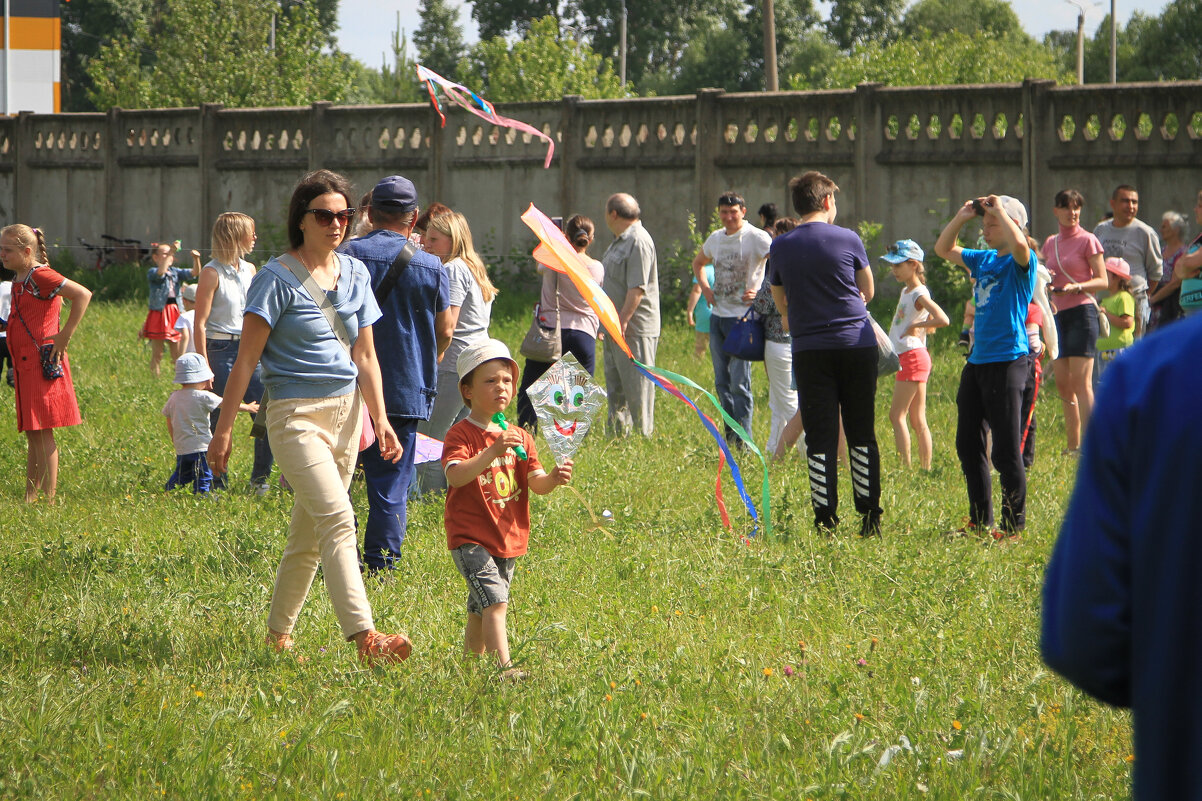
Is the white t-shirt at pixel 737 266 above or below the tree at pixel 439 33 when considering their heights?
below

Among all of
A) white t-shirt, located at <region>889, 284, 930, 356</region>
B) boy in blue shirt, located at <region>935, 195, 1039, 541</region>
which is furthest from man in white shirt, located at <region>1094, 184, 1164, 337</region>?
boy in blue shirt, located at <region>935, 195, 1039, 541</region>

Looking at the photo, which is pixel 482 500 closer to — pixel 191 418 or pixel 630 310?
pixel 191 418

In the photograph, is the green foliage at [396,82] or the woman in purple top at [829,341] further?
the green foliage at [396,82]

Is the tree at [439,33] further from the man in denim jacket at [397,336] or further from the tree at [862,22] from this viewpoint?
the man in denim jacket at [397,336]

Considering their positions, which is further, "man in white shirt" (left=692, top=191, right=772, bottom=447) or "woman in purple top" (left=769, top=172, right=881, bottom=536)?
"man in white shirt" (left=692, top=191, right=772, bottom=447)

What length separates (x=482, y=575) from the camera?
4766mm

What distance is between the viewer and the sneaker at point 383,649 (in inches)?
197

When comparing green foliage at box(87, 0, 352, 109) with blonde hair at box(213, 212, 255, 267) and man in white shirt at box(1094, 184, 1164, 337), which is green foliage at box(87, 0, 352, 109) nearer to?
man in white shirt at box(1094, 184, 1164, 337)

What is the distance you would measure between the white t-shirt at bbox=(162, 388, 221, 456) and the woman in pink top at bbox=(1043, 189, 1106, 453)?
6492mm

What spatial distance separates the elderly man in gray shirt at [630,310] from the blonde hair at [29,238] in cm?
436

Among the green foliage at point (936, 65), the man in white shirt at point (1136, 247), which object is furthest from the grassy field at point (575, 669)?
the green foliage at point (936, 65)

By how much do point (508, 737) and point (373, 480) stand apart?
87.8 inches

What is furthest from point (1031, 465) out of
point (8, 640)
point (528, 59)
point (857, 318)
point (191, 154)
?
point (528, 59)

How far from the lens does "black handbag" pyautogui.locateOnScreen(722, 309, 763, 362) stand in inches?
389
